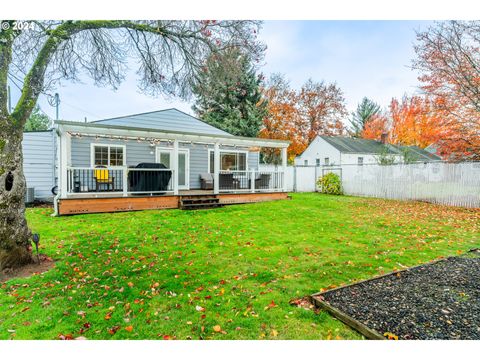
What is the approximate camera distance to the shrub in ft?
51.7

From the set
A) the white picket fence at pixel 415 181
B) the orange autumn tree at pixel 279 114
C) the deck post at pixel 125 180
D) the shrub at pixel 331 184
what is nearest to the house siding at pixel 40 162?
the deck post at pixel 125 180

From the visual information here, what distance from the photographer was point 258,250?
4.95 meters

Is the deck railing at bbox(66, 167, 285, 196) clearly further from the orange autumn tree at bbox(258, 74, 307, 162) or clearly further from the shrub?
the orange autumn tree at bbox(258, 74, 307, 162)

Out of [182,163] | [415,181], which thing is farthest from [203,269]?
[415,181]

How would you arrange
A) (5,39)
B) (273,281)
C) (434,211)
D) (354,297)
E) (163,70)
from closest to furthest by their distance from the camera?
(354,297), (273,281), (5,39), (163,70), (434,211)

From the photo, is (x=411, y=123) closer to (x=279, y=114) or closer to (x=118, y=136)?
(x=279, y=114)

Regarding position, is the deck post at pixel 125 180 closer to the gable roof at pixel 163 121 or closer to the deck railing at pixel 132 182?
the deck railing at pixel 132 182

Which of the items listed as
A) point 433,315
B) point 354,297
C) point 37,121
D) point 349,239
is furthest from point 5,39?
point 37,121

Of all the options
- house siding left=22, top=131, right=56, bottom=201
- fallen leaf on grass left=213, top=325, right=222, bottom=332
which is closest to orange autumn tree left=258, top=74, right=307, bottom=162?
house siding left=22, top=131, right=56, bottom=201

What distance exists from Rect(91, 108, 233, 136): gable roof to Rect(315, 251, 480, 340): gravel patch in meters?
9.22

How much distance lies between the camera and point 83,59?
6430mm

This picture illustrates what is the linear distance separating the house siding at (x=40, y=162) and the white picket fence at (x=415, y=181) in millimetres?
14295
